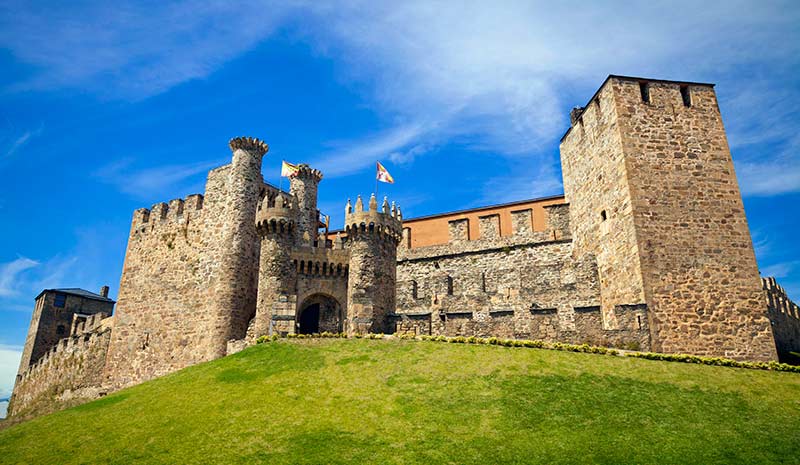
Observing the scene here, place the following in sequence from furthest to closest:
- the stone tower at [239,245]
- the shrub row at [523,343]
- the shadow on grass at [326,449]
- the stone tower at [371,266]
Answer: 1. the stone tower at [239,245]
2. the stone tower at [371,266]
3. the shrub row at [523,343]
4. the shadow on grass at [326,449]

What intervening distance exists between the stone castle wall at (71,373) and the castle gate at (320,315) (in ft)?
50.2

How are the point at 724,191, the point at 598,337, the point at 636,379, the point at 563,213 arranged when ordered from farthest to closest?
the point at 563,213, the point at 724,191, the point at 598,337, the point at 636,379

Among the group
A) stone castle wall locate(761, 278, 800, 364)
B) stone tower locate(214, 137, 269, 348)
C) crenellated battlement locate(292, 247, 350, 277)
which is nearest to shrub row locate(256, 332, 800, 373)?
crenellated battlement locate(292, 247, 350, 277)

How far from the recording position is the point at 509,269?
31859mm

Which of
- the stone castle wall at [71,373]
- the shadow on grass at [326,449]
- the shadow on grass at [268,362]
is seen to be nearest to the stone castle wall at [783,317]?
the shadow on grass at [268,362]

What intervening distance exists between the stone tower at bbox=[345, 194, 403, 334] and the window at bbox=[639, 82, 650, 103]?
45.3 ft

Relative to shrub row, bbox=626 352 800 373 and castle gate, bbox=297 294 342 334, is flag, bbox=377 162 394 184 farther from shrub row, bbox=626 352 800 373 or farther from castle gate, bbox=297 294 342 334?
shrub row, bbox=626 352 800 373

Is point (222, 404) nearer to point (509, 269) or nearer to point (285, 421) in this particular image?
point (285, 421)

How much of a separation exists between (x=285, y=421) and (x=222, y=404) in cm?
326

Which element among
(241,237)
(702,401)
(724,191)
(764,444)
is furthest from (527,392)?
(241,237)

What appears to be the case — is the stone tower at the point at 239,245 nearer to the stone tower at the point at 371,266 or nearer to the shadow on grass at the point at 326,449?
the stone tower at the point at 371,266

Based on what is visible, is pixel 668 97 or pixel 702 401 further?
pixel 668 97

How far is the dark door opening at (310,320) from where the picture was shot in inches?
1189

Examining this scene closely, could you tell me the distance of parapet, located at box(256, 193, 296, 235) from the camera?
28250 mm
